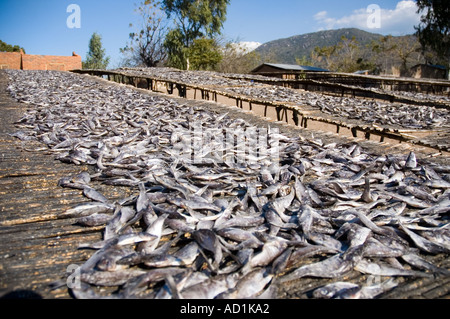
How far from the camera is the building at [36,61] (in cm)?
2845

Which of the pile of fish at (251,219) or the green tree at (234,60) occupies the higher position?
the green tree at (234,60)

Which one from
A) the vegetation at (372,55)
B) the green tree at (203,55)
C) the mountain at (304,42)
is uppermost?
the mountain at (304,42)

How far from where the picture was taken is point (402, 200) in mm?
2029

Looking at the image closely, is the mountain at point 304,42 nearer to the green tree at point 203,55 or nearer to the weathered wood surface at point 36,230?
the green tree at point 203,55

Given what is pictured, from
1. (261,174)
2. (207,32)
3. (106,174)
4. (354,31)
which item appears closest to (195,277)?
(261,174)

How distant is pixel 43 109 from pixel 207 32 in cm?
3210

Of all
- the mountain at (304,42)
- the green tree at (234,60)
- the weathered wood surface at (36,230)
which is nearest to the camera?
the weathered wood surface at (36,230)

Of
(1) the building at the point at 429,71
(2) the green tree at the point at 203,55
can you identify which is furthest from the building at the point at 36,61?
(1) the building at the point at 429,71

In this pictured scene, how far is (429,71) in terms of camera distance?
117 ft

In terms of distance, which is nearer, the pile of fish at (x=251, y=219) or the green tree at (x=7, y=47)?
the pile of fish at (x=251, y=219)

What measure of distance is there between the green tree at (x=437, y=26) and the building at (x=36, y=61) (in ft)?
110

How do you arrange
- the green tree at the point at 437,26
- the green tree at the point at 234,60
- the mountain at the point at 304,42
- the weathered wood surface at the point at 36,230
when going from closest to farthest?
the weathered wood surface at the point at 36,230 → the green tree at the point at 437,26 → the green tree at the point at 234,60 → the mountain at the point at 304,42

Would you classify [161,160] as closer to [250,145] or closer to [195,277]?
[250,145]

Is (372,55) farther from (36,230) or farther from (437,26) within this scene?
(36,230)
